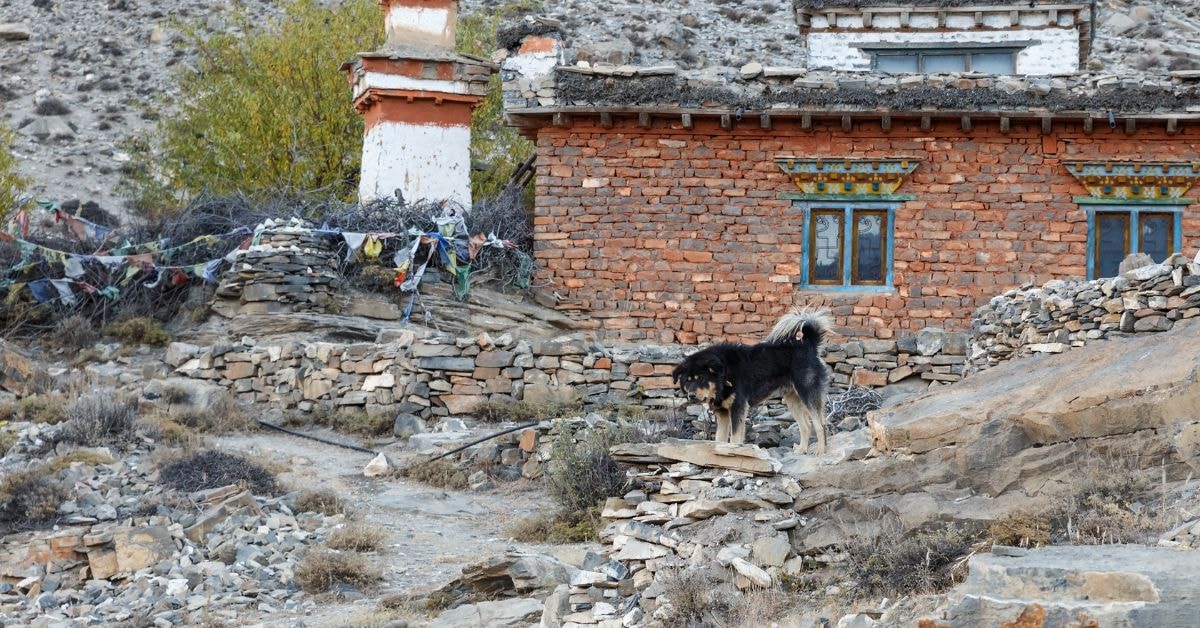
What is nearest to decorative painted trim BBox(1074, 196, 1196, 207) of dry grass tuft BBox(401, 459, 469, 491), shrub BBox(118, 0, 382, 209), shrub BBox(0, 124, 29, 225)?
dry grass tuft BBox(401, 459, 469, 491)

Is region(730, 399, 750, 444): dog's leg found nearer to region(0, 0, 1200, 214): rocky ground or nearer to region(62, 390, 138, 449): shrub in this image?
region(62, 390, 138, 449): shrub

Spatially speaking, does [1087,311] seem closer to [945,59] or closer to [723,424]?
[723,424]

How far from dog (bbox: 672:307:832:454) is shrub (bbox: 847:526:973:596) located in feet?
7.07

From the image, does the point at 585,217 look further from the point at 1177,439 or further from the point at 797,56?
the point at 797,56

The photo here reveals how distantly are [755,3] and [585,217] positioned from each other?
3078 cm

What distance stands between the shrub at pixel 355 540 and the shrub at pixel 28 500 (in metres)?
2.40

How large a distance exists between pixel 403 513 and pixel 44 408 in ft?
15.5

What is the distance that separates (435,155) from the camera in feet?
68.4

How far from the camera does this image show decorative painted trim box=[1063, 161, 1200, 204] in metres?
18.5

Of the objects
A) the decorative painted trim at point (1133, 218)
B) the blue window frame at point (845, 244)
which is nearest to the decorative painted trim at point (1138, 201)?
the decorative painted trim at point (1133, 218)

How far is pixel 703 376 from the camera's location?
10898mm

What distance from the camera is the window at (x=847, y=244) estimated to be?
61.6 feet

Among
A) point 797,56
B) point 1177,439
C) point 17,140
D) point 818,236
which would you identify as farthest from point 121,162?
point 1177,439

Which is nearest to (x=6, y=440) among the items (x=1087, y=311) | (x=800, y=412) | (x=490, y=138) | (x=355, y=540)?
(x=355, y=540)
